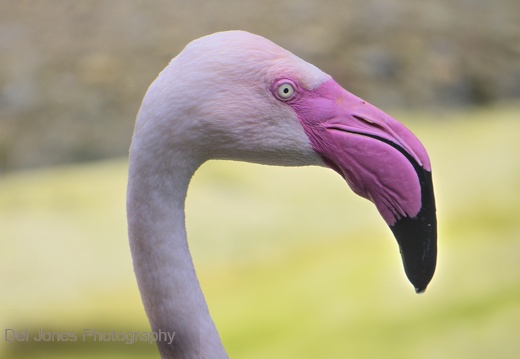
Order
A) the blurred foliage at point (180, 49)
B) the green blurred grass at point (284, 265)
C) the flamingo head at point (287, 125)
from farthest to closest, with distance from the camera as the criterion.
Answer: the blurred foliage at point (180, 49) → the green blurred grass at point (284, 265) → the flamingo head at point (287, 125)

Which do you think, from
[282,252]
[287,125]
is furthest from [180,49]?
[287,125]

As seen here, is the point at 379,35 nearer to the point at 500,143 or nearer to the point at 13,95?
the point at 500,143

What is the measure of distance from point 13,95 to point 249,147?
3676 mm

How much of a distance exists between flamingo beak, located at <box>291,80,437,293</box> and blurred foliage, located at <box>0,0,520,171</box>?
3135 millimetres

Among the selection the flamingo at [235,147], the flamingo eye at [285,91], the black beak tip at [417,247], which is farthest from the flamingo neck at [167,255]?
the black beak tip at [417,247]

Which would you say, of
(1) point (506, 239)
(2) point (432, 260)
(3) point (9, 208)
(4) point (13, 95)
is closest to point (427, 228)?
(2) point (432, 260)

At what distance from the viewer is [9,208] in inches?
122

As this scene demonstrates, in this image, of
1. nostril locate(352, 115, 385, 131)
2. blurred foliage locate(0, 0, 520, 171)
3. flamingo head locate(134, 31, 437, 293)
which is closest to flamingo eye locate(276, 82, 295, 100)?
flamingo head locate(134, 31, 437, 293)

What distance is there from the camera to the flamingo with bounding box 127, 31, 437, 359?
1.26 meters

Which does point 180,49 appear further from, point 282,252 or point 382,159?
point 382,159

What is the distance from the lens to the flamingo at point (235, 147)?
1.26 m

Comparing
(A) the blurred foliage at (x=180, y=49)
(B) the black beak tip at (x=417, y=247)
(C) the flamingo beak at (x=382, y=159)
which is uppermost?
(A) the blurred foliage at (x=180, y=49)

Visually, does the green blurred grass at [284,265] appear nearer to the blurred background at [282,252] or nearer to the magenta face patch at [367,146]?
the blurred background at [282,252]

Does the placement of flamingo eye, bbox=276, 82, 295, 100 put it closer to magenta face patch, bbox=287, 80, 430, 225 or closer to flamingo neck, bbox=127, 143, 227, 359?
magenta face patch, bbox=287, 80, 430, 225
